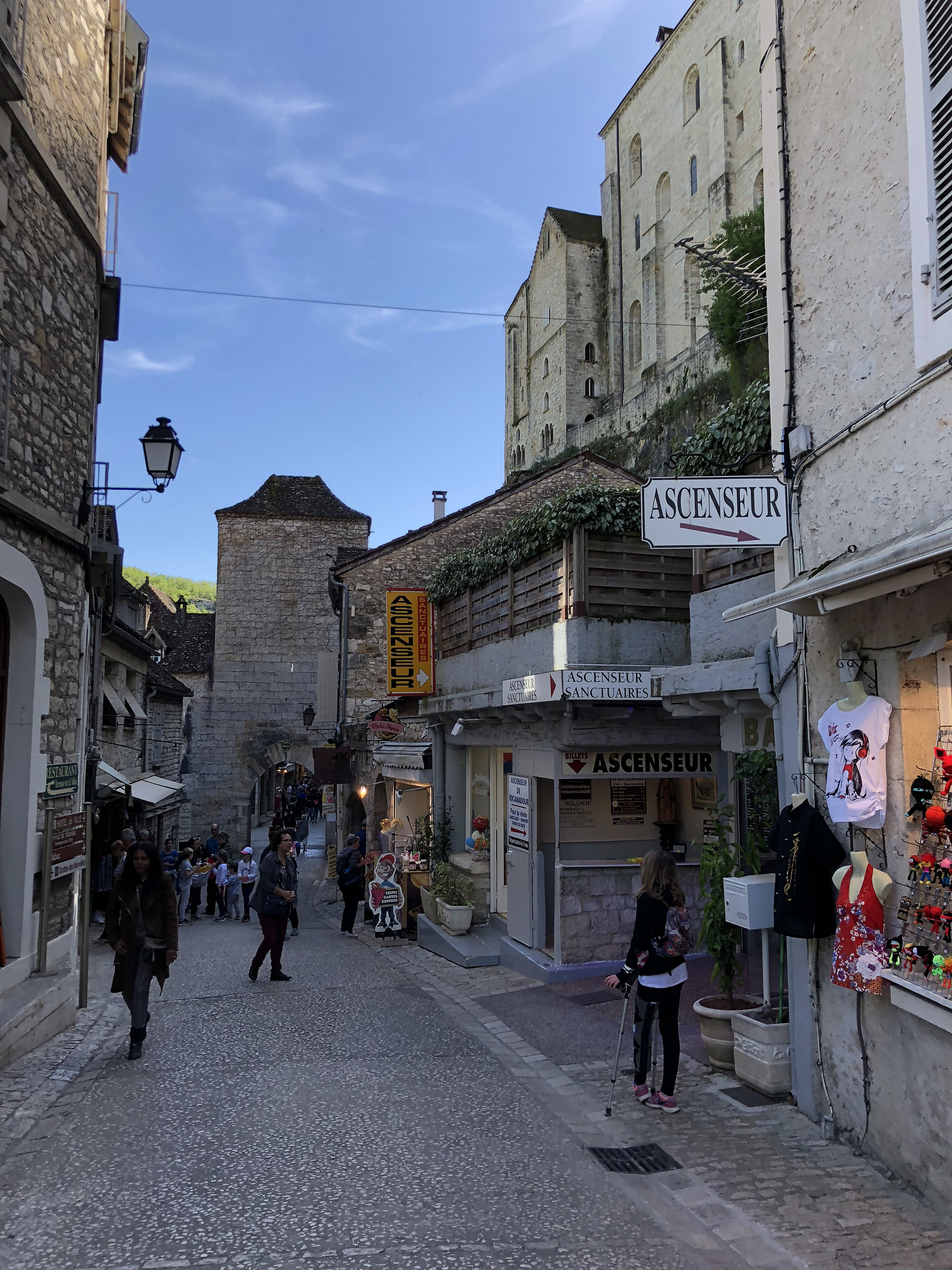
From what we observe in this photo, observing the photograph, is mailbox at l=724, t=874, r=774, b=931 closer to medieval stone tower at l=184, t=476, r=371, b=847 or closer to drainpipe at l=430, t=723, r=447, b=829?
drainpipe at l=430, t=723, r=447, b=829

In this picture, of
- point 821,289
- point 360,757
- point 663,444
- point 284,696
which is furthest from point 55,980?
point 663,444

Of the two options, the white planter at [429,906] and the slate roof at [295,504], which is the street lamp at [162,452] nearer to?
the white planter at [429,906]

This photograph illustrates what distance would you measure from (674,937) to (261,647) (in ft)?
75.5

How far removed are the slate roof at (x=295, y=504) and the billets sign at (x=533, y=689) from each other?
62.3ft

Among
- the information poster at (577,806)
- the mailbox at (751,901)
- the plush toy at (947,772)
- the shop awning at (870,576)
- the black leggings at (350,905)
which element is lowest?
the black leggings at (350,905)

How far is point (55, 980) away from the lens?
7488 mm

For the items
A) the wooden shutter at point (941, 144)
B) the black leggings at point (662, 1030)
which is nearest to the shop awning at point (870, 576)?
the wooden shutter at point (941, 144)

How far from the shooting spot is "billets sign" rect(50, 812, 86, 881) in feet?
25.9

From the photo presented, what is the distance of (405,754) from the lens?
1552 centimetres

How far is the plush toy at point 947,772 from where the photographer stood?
4.26 meters

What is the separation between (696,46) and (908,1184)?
158ft

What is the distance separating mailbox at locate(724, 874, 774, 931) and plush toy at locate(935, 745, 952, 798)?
1.68 metres

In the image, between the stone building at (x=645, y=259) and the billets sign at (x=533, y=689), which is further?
the stone building at (x=645, y=259)

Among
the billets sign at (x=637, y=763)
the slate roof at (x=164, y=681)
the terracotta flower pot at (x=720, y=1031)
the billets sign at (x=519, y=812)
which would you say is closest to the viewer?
the terracotta flower pot at (x=720, y=1031)
